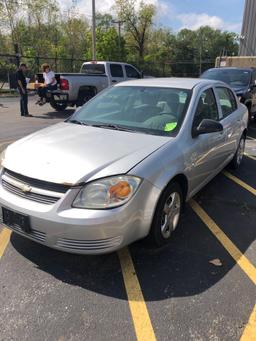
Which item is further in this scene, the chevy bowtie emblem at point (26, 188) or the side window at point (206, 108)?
the side window at point (206, 108)

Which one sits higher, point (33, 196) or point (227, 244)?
point (33, 196)

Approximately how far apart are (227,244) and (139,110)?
179 cm

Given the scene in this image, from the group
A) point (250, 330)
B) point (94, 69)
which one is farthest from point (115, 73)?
point (250, 330)

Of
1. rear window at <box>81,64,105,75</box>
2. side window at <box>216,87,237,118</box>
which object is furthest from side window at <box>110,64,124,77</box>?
side window at <box>216,87,237,118</box>

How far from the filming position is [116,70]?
1412 centimetres

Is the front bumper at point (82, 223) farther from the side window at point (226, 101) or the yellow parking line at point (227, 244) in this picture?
the side window at point (226, 101)

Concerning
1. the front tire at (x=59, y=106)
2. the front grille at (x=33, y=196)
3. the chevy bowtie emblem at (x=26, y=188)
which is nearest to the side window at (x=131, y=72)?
the front tire at (x=59, y=106)

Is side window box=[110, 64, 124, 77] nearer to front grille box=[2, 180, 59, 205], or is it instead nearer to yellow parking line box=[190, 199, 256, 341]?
yellow parking line box=[190, 199, 256, 341]

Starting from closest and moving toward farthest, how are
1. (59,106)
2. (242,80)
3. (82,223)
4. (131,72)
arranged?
(82,223), (242,80), (59,106), (131,72)

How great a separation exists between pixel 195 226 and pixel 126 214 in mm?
1440

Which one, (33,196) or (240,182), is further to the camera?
(240,182)

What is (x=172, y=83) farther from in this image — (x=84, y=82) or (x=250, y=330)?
(x=84, y=82)

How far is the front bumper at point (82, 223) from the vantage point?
2.64 m

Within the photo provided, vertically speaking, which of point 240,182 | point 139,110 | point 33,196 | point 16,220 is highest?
point 139,110
